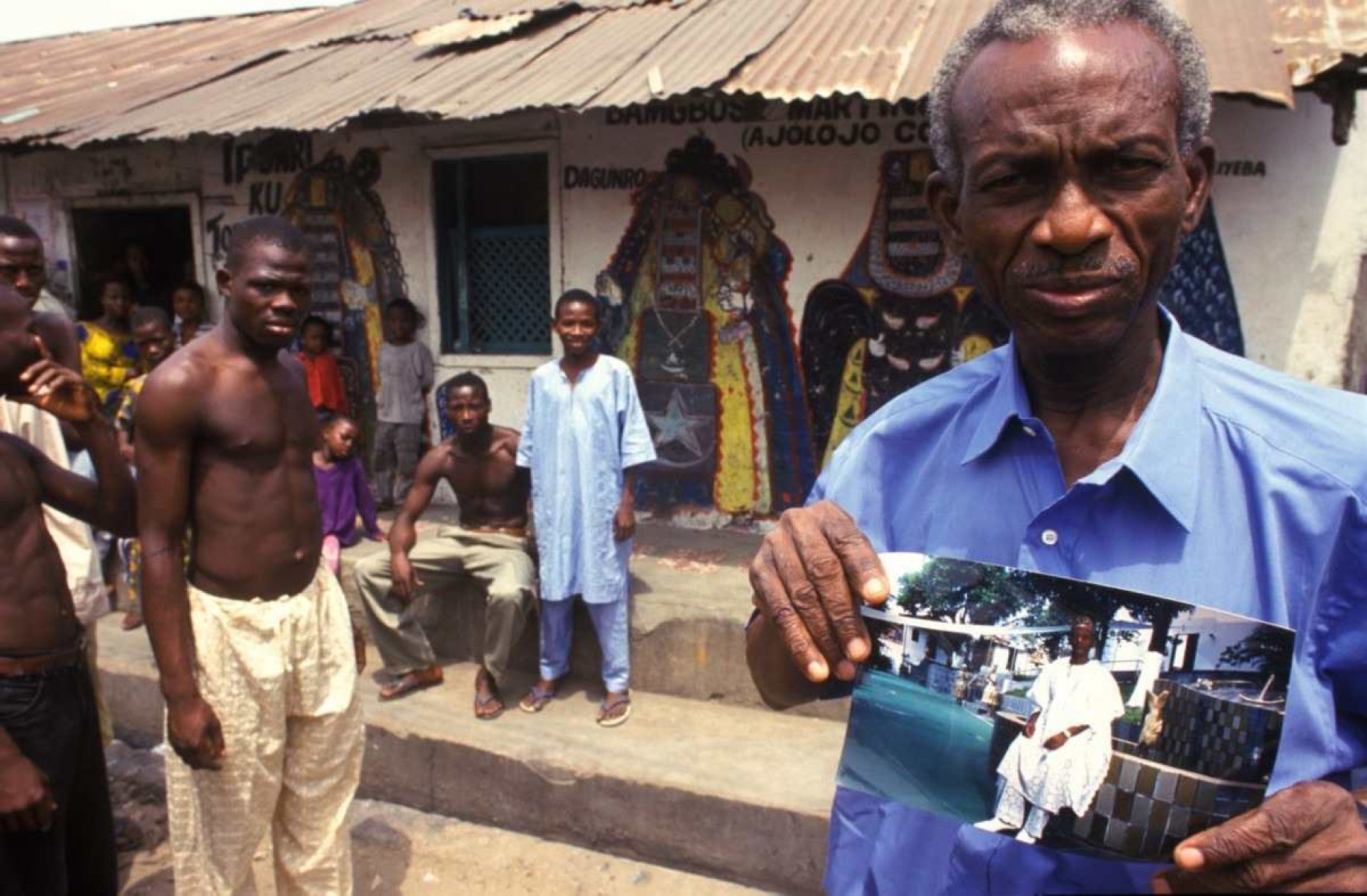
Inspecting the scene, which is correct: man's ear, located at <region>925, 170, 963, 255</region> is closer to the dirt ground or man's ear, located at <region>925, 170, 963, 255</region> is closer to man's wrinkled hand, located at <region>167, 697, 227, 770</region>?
man's wrinkled hand, located at <region>167, 697, 227, 770</region>

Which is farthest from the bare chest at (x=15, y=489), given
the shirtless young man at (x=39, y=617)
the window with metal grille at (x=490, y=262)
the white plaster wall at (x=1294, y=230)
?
the white plaster wall at (x=1294, y=230)

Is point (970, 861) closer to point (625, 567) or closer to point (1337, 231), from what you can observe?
point (625, 567)

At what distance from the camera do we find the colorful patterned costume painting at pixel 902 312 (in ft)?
15.4

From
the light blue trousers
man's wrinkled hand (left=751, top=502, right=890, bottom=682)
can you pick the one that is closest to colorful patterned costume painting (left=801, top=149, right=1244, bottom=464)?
the light blue trousers

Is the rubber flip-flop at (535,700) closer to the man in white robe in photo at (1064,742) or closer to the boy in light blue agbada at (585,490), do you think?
the boy in light blue agbada at (585,490)

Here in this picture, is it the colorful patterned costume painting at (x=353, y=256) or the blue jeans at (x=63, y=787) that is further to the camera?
the colorful patterned costume painting at (x=353, y=256)

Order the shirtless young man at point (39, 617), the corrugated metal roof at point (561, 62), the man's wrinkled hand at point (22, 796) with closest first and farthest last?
the man's wrinkled hand at point (22, 796), the shirtless young man at point (39, 617), the corrugated metal roof at point (561, 62)

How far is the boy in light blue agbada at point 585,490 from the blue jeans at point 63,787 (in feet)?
5.95

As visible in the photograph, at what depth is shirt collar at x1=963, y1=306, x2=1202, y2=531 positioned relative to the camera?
967 millimetres

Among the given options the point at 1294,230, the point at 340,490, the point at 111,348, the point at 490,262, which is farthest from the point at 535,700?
the point at 1294,230

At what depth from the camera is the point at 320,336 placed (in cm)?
644

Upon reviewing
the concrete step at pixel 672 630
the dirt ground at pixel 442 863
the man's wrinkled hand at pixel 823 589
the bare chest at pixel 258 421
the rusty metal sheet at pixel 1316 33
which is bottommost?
the dirt ground at pixel 442 863

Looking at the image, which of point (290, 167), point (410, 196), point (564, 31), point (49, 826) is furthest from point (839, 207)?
point (49, 826)

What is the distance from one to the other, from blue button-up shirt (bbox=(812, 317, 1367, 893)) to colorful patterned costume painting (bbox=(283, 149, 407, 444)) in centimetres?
582
